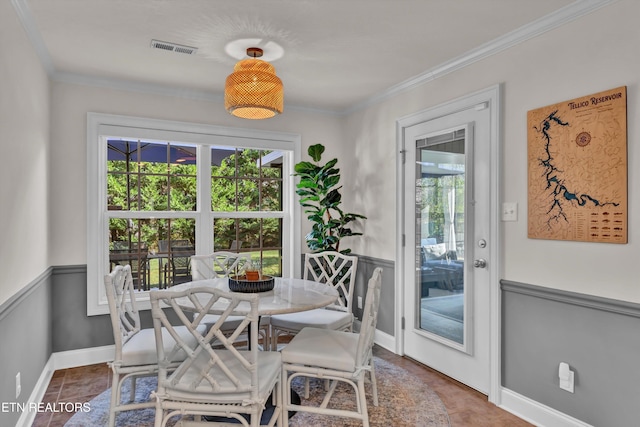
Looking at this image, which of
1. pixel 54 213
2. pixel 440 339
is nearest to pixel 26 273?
pixel 54 213

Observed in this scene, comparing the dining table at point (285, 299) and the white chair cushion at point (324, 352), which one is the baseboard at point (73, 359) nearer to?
the dining table at point (285, 299)

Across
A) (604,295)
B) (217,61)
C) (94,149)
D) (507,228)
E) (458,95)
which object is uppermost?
(217,61)

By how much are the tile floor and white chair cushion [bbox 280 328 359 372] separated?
85 cm

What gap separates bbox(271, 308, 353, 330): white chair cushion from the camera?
3.02 m

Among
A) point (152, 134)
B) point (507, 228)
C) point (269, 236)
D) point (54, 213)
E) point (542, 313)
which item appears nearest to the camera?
point (542, 313)

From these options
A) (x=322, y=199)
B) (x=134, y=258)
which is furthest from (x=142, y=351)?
(x=322, y=199)

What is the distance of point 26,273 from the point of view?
2.53 meters

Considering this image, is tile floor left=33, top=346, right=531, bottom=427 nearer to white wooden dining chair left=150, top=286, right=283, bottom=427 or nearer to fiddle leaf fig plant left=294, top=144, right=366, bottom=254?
white wooden dining chair left=150, top=286, right=283, bottom=427

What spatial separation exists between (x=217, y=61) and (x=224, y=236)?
1755 mm

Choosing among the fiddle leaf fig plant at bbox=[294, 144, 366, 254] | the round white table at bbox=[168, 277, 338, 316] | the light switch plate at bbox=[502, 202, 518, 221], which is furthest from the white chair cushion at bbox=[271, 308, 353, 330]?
the light switch plate at bbox=[502, 202, 518, 221]

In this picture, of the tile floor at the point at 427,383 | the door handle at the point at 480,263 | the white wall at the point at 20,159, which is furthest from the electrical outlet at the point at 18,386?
the door handle at the point at 480,263

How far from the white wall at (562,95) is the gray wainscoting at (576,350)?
0.10 m

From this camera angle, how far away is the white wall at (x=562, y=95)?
2.09m

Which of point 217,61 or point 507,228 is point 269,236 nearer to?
point 217,61
